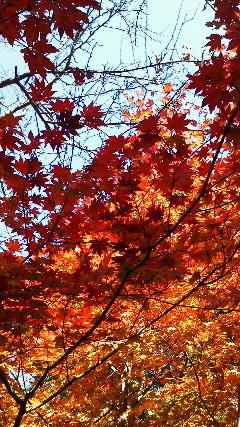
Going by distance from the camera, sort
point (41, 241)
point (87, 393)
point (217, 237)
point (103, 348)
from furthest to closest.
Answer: point (87, 393) → point (103, 348) → point (217, 237) → point (41, 241)

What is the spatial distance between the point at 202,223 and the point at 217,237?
0.20m

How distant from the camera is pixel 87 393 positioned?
7.28 metres

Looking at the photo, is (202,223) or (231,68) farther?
(202,223)

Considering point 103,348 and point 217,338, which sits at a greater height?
point 217,338

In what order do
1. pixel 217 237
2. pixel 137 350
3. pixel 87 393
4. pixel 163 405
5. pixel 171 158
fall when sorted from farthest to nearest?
pixel 163 405, pixel 87 393, pixel 137 350, pixel 217 237, pixel 171 158

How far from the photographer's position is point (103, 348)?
5.47m

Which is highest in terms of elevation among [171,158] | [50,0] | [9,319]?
[50,0]

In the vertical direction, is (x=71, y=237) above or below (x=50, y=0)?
below

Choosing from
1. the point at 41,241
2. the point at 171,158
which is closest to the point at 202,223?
the point at 171,158

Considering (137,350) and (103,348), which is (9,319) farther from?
(137,350)

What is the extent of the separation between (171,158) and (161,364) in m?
5.20

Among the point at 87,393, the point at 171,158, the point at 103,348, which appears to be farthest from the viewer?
the point at 87,393

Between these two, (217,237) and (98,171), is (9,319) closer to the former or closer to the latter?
(98,171)

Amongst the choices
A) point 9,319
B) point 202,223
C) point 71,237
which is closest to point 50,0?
point 71,237
